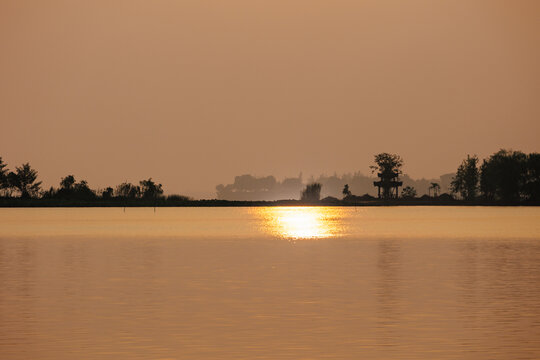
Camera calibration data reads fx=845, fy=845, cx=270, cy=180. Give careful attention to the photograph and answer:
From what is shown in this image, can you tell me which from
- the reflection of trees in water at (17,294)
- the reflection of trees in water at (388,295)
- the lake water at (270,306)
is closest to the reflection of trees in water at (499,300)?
the lake water at (270,306)

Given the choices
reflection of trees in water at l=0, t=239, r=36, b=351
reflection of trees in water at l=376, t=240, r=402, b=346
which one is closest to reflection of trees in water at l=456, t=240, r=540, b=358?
reflection of trees in water at l=376, t=240, r=402, b=346

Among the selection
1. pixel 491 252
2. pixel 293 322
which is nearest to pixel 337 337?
pixel 293 322

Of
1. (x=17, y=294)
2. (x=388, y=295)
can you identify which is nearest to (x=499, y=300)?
(x=388, y=295)

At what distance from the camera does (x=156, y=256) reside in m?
57.2

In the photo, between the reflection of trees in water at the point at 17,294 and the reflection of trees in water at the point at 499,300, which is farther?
the reflection of trees in water at the point at 17,294

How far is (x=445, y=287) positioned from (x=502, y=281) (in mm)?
4013

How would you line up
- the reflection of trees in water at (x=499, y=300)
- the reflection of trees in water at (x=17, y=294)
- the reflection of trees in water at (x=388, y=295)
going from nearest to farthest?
the reflection of trees in water at (x=499, y=300)
the reflection of trees in water at (x=388, y=295)
the reflection of trees in water at (x=17, y=294)

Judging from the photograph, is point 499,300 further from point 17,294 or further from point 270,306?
point 17,294

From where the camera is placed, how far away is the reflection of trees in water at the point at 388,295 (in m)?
25.1

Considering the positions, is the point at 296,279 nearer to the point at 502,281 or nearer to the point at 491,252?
the point at 502,281

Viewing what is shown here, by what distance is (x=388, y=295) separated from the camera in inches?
1337

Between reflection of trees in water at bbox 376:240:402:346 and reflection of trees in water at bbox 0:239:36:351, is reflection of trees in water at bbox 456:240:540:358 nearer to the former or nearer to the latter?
reflection of trees in water at bbox 376:240:402:346

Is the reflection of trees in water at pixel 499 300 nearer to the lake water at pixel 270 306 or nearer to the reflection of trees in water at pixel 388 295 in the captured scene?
the lake water at pixel 270 306

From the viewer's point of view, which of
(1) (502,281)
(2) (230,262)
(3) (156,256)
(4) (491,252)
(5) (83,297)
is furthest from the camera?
(4) (491,252)
